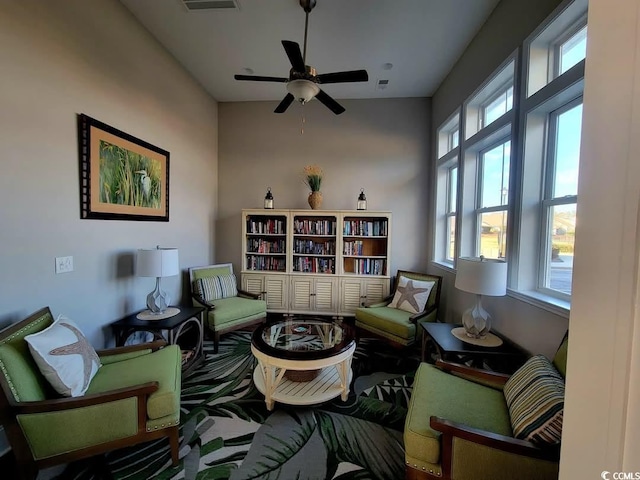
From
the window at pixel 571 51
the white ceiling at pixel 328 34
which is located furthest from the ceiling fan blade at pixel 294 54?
the window at pixel 571 51

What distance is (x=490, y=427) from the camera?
56.3 inches

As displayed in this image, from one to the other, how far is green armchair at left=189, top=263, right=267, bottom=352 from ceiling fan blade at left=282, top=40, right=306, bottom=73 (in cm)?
257

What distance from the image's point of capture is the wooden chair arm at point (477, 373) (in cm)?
176

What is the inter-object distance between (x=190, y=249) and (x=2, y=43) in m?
2.47

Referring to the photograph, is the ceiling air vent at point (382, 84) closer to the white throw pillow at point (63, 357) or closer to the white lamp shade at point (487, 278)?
the white lamp shade at point (487, 278)

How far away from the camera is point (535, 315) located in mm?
1942

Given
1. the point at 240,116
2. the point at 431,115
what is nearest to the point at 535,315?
the point at 431,115

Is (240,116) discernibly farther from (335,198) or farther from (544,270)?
(544,270)

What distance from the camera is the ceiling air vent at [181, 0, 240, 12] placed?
2404mm

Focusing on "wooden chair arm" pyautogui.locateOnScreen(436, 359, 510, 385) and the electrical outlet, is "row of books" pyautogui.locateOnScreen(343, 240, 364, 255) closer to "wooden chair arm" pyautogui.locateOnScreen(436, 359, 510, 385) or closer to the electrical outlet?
"wooden chair arm" pyautogui.locateOnScreen(436, 359, 510, 385)

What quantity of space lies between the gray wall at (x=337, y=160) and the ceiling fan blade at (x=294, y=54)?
207 centimetres

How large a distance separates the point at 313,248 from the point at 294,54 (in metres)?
2.62

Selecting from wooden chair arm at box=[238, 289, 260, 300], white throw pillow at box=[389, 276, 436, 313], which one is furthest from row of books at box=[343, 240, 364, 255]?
wooden chair arm at box=[238, 289, 260, 300]

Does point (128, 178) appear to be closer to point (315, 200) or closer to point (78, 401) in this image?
point (78, 401)
